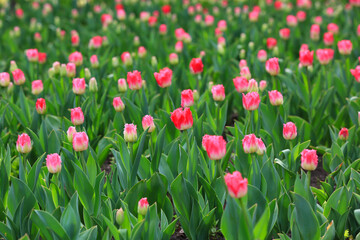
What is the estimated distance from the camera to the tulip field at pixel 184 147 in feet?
6.81

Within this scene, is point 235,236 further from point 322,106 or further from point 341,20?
point 341,20

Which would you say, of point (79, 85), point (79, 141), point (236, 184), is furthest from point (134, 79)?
point (236, 184)

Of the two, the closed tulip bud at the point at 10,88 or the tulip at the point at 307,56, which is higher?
the tulip at the point at 307,56

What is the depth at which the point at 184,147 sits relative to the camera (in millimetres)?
2641

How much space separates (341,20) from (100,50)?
269 cm

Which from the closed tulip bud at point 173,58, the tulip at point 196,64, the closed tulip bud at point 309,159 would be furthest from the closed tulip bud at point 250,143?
the closed tulip bud at point 173,58

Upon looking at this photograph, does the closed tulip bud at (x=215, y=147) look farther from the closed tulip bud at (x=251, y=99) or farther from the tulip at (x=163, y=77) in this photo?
the tulip at (x=163, y=77)

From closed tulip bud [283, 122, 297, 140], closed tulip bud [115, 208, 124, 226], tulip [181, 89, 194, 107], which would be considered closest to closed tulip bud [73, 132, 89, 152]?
closed tulip bud [115, 208, 124, 226]

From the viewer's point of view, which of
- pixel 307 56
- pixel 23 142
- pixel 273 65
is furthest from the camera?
pixel 307 56

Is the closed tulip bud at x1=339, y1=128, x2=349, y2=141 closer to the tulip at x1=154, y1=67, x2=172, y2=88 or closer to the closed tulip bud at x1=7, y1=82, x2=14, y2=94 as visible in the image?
the tulip at x1=154, y1=67, x2=172, y2=88

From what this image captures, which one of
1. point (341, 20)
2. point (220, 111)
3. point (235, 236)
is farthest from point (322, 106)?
point (341, 20)

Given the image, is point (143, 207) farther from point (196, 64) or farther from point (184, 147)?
point (196, 64)

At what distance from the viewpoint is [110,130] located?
3.12 m

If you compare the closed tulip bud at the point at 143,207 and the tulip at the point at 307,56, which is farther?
the tulip at the point at 307,56
